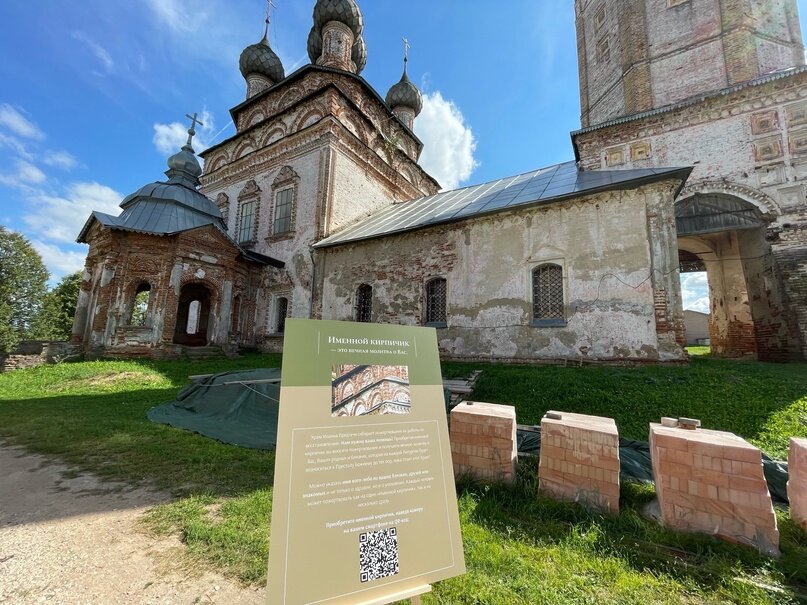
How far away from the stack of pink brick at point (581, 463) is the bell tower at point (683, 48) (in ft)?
50.1

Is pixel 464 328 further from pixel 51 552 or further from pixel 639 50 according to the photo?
pixel 639 50

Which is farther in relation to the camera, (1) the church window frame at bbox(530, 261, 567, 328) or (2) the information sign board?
(1) the church window frame at bbox(530, 261, 567, 328)

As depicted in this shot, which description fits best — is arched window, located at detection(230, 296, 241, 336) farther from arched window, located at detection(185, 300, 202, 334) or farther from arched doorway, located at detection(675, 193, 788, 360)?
arched doorway, located at detection(675, 193, 788, 360)

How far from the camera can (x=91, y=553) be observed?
2.52 m

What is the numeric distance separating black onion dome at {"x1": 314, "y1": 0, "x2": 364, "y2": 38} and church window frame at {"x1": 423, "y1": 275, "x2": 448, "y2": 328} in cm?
1519

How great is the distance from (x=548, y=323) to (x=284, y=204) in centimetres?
1238

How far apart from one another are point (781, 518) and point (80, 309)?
1808 centimetres

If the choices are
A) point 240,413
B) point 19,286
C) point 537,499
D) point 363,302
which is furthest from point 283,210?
point 19,286

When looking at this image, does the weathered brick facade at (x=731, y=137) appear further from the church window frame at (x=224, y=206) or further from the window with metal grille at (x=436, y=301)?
the church window frame at (x=224, y=206)

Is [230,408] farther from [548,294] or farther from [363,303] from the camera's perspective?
[548,294]

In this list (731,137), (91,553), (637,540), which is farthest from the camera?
(731,137)

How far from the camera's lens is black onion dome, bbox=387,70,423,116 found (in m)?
21.8

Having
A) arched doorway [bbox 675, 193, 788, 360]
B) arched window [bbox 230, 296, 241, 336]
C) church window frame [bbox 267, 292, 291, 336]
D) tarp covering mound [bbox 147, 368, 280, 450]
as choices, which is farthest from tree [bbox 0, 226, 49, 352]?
arched doorway [bbox 675, 193, 788, 360]

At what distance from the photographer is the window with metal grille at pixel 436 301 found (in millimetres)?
11023
